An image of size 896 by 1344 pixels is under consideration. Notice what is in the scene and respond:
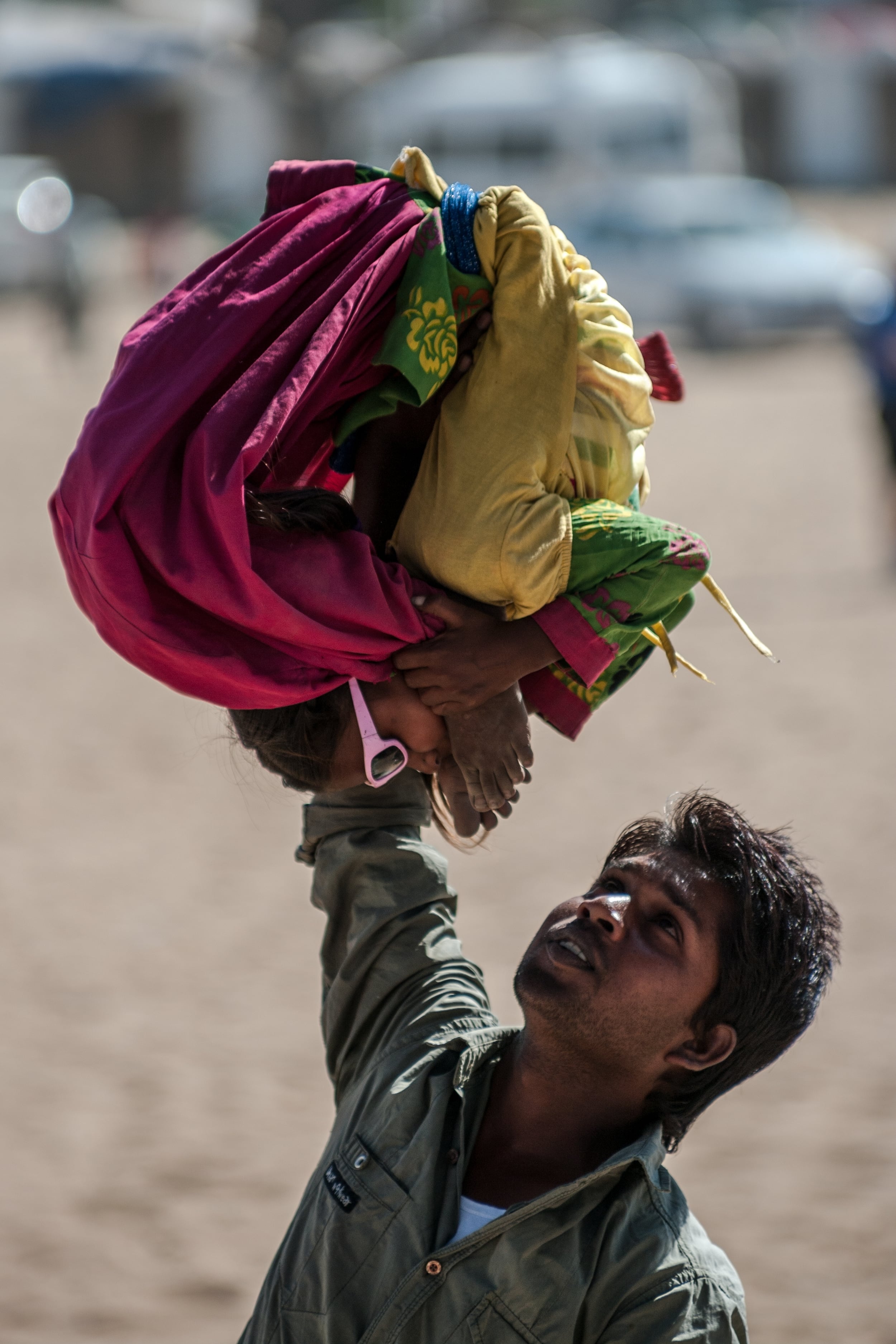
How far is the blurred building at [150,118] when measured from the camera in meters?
35.4

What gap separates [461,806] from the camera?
207 centimetres

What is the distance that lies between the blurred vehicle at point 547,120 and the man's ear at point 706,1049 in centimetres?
2834

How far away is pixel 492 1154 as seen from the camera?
211 centimetres

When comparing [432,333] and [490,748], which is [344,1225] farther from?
[432,333]

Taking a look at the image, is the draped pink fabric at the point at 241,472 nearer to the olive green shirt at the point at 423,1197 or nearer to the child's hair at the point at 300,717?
the child's hair at the point at 300,717

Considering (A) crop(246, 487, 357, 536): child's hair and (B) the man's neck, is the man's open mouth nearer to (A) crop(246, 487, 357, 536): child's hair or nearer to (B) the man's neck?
(B) the man's neck

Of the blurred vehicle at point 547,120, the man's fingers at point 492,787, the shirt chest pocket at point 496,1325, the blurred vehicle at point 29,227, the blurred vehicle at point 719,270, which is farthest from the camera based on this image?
the blurred vehicle at point 547,120

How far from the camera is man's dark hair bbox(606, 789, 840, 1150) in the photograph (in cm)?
207

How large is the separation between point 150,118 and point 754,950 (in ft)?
128

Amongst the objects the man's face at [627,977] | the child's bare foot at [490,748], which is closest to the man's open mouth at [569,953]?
the man's face at [627,977]

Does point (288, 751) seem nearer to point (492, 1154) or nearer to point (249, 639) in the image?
point (249, 639)

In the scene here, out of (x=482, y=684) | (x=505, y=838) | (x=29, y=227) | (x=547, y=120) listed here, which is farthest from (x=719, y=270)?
(x=482, y=684)

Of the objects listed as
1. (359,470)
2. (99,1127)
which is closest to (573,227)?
(99,1127)

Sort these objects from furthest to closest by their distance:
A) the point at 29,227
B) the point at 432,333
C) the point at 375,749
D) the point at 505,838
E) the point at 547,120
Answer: the point at 547,120
the point at 29,227
the point at 505,838
the point at 375,749
the point at 432,333
